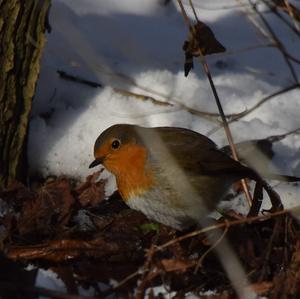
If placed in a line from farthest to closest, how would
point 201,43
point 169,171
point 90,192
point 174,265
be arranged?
point 90,192 < point 169,171 < point 201,43 < point 174,265

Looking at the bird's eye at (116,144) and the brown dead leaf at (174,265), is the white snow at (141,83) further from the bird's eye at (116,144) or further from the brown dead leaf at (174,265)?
the brown dead leaf at (174,265)

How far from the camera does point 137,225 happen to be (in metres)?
3.95

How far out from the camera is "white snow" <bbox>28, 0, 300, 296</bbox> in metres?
4.57

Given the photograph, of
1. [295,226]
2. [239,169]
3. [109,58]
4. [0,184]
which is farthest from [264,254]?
[109,58]

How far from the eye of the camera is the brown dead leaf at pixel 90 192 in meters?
4.04

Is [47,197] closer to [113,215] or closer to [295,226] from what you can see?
[113,215]

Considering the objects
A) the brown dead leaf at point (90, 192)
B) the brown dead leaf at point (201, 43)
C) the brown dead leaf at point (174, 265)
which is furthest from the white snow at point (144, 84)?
the brown dead leaf at point (174, 265)

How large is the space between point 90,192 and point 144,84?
43.5 inches

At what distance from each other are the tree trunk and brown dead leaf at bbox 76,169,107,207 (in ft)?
1.38

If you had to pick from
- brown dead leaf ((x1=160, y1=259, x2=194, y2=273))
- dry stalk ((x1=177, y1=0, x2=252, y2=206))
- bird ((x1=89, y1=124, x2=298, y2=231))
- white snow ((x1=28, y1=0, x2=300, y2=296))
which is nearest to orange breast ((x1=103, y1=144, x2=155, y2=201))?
bird ((x1=89, y1=124, x2=298, y2=231))

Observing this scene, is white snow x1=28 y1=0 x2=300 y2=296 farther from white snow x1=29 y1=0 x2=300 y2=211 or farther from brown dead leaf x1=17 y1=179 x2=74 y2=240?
brown dead leaf x1=17 y1=179 x2=74 y2=240

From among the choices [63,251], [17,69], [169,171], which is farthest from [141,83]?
[63,251]

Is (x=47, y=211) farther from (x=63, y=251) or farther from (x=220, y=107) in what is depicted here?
(x=220, y=107)

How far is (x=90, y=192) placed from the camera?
A: 4.06m
